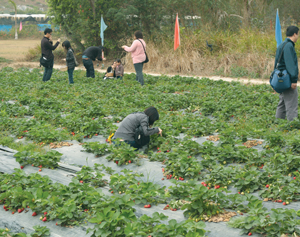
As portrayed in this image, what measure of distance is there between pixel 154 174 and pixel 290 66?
3.22 m

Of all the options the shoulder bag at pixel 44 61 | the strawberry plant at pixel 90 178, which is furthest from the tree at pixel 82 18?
the strawberry plant at pixel 90 178

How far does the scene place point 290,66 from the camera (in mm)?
6098

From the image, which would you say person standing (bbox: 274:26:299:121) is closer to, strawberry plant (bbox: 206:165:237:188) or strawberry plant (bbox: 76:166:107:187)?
strawberry plant (bbox: 206:165:237:188)

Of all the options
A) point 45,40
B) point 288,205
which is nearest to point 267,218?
point 288,205

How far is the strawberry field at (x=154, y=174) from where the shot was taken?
3.30 m

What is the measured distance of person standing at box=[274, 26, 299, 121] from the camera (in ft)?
19.9

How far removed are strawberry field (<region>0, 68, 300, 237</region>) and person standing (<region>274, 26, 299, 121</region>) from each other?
1.06ft

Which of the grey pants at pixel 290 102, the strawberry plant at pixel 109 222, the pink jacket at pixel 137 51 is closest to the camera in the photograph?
the strawberry plant at pixel 109 222

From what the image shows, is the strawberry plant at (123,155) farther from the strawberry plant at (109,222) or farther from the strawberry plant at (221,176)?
the strawberry plant at (109,222)

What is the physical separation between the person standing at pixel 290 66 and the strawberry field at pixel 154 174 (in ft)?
1.06

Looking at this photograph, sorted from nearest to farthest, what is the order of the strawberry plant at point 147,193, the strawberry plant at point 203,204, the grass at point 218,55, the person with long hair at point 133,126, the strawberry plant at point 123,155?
the strawberry plant at point 203,204
the strawberry plant at point 147,193
the strawberry plant at point 123,155
the person with long hair at point 133,126
the grass at point 218,55

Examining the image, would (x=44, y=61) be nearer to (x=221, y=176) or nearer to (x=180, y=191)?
(x=221, y=176)

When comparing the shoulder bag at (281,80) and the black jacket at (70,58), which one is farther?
the black jacket at (70,58)

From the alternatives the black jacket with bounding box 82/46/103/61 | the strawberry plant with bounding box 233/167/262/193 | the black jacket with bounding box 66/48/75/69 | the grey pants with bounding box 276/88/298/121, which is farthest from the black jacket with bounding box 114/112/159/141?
the black jacket with bounding box 82/46/103/61
